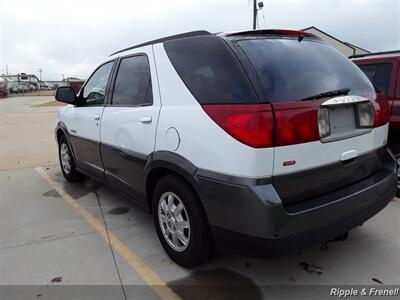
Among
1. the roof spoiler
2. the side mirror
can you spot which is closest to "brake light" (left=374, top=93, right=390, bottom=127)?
the roof spoiler

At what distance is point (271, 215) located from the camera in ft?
7.48

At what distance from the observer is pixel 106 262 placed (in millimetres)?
3236

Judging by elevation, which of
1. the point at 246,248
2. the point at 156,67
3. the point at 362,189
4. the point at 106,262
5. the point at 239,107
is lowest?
the point at 106,262

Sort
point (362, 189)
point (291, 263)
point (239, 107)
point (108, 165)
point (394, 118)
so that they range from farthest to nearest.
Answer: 1. point (394, 118)
2. point (108, 165)
3. point (291, 263)
4. point (362, 189)
5. point (239, 107)

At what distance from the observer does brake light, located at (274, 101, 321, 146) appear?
7.58 ft

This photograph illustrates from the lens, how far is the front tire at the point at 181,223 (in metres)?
2.76

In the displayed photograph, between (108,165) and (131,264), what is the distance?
1.26 meters

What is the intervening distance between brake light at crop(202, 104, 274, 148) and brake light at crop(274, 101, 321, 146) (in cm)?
6

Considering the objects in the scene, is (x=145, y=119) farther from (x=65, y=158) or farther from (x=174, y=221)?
(x=65, y=158)

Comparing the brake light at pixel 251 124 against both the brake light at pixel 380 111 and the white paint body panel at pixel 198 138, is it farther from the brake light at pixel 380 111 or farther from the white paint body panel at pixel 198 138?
the brake light at pixel 380 111

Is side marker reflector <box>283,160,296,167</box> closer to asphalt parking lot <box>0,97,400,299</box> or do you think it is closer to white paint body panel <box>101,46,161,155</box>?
asphalt parking lot <box>0,97,400,299</box>

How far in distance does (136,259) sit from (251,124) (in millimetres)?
1753

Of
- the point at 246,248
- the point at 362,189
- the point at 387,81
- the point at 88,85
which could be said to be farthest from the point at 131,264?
the point at 387,81

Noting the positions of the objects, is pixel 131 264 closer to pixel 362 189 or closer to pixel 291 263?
pixel 291 263
